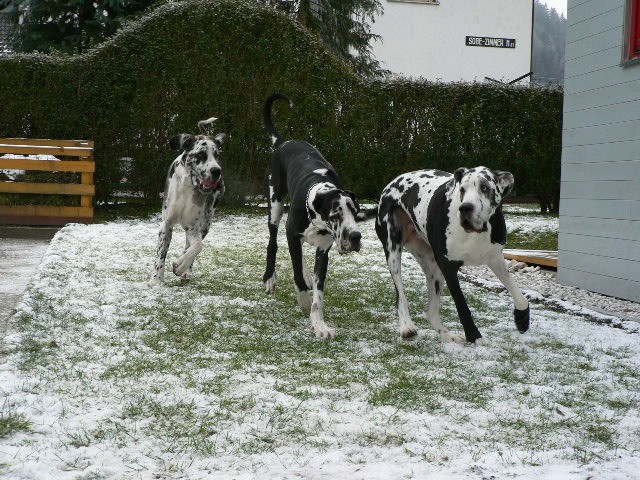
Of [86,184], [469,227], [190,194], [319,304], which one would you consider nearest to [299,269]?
[319,304]

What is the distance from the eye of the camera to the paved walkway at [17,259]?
549 centimetres

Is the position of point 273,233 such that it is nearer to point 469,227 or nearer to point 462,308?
point 462,308

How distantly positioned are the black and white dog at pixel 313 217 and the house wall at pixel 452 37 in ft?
60.2

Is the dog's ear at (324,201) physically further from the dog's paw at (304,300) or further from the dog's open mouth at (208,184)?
the dog's open mouth at (208,184)

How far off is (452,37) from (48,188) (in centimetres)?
1720

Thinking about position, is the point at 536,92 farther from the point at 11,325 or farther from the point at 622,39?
the point at 11,325

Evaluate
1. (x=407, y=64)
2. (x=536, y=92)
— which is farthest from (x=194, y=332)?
(x=407, y=64)

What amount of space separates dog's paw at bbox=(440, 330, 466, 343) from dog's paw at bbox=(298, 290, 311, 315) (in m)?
1.18

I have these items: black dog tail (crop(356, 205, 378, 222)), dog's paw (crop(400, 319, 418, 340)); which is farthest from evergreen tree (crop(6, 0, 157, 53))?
dog's paw (crop(400, 319, 418, 340))

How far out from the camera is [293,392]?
12.9ft

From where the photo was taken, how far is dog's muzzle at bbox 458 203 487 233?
15.3ft

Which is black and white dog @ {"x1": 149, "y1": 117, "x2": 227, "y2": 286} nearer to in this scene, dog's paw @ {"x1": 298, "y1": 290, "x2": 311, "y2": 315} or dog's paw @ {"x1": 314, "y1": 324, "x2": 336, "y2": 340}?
dog's paw @ {"x1": 298, "y1": 290, "x2": 311, "y2": 315}

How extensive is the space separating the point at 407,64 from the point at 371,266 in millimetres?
17411

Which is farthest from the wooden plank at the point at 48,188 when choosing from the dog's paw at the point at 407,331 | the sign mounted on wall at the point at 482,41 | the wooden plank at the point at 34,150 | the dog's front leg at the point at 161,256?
the sign mounted on wall at the point at 482,41
